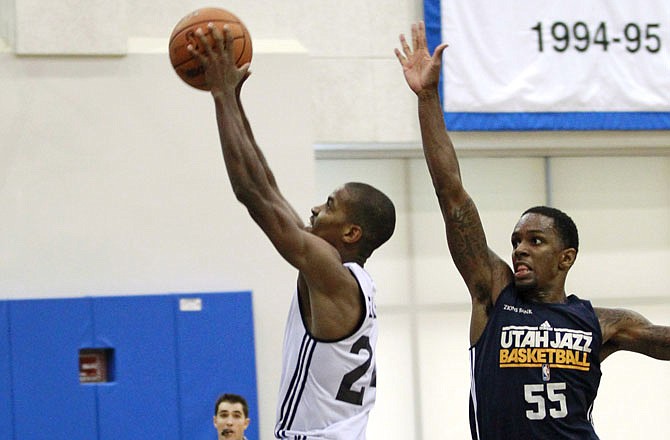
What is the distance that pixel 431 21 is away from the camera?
9.75m

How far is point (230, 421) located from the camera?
25.8 feet

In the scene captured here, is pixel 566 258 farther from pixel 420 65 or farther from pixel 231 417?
pixel 231 417

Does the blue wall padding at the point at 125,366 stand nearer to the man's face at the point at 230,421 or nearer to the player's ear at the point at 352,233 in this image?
the man's face at the point at 230,421

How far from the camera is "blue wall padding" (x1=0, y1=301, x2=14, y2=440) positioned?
27.3ft

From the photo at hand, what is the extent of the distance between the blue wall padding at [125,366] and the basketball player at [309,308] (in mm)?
4590

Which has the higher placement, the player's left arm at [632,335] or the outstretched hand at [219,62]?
the outstretched hand at [219,62]

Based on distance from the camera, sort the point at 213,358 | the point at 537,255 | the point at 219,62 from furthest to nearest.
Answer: the point at 213,358
the point at 537,255
the point at 219,62

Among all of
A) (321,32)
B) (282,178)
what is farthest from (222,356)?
(321,32)

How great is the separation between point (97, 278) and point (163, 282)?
0.48 m

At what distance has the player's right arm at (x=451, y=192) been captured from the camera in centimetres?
461

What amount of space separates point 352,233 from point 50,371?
186 inches

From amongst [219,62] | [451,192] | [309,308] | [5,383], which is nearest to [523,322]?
[451,192]

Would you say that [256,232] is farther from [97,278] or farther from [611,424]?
[611,424]

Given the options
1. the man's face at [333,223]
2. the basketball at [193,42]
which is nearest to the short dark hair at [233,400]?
Answer: the basketball at [193,42]
